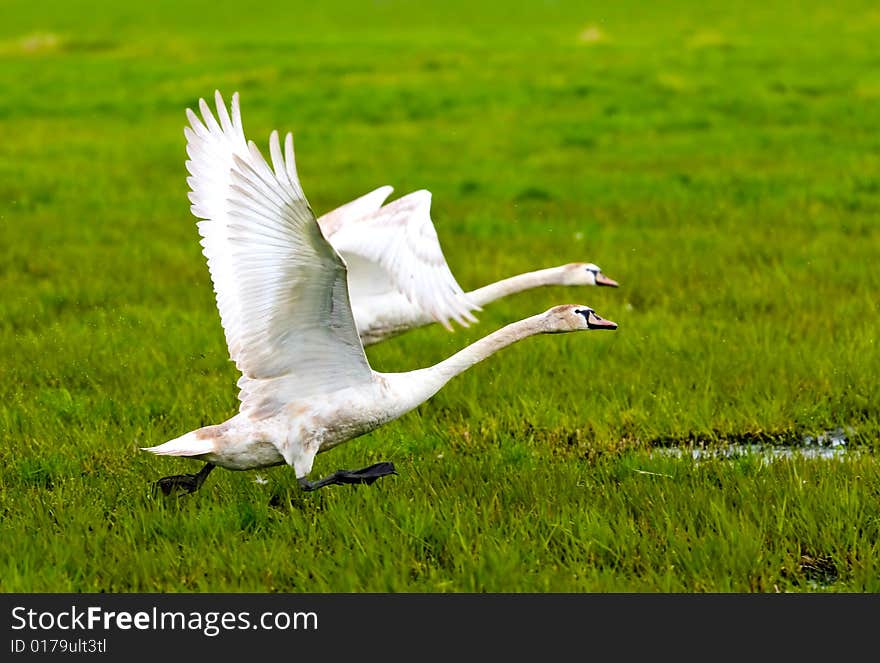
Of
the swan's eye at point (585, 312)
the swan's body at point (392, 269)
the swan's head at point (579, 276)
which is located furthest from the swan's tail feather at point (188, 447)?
the swan's head at point (579, 276)

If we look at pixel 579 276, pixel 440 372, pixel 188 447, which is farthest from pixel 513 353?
pixel 188 447

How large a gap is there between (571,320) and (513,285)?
1590 millimetres

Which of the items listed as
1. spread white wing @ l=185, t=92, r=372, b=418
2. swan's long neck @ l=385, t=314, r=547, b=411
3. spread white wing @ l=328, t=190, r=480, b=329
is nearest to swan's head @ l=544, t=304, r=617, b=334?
swan's long neck @ l=385, t=314, r=547, b=411

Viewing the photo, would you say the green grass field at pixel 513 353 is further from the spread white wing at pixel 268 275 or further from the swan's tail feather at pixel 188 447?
the spread white wing at pixel 268 275

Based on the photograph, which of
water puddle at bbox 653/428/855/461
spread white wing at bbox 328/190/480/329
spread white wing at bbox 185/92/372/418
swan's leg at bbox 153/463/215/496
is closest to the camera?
spread white wing at bbox 185/92/372/418

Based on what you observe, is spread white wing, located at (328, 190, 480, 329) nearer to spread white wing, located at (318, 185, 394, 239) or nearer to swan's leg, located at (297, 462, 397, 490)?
spread white wing, located at (318, 185, 394, 239)

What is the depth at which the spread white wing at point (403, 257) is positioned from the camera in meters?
6.61

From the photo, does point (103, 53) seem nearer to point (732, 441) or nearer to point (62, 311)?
point (62, 311)

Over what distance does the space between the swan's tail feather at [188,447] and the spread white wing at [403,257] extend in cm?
122

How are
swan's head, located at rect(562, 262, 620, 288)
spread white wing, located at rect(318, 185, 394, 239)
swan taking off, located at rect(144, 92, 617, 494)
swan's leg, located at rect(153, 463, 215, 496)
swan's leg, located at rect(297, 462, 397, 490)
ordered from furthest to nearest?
spread white wing, located at rect(318, 185, 394, 239) < swan's head, located at rect(562, 262, 620, 288) < swan's leg, located at rect(153, 463, 215, 496) < swan's leg, located at rect(297, 462, 397, 490) < swan taking off, located at rect(144, 92, 617, 494)

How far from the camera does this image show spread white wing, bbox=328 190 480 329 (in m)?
6.61

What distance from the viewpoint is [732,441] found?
752 centimetres

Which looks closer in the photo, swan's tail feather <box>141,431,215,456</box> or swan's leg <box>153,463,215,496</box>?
swan's tail feather <box>141,431,215,456</box>
